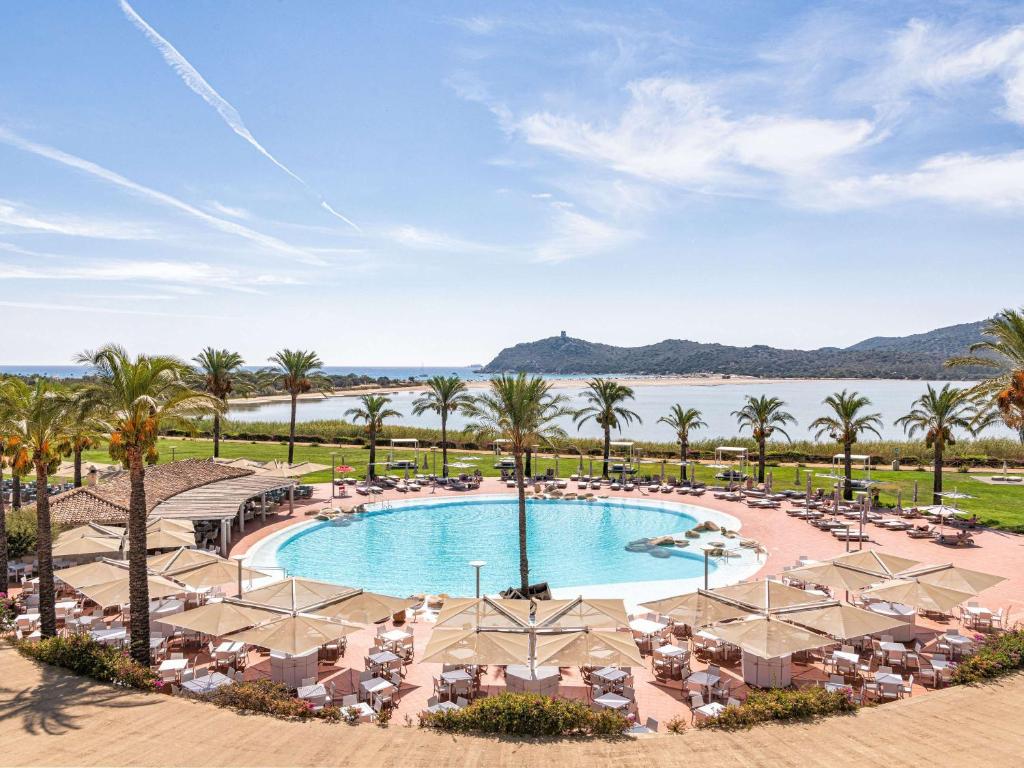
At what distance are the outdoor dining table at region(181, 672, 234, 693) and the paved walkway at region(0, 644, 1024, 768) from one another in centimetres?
44

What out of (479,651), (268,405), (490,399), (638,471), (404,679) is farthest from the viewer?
(268,405)

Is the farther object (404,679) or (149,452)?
(149,452)

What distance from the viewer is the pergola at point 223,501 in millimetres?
24953

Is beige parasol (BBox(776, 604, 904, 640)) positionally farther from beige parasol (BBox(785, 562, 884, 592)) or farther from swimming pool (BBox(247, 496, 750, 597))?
swimming pool (BBox(247, 496, 750, 597))

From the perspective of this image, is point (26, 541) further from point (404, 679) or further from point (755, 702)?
point (755, 702)

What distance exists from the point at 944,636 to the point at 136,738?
17348 millimetres

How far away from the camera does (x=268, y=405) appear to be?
142 meters

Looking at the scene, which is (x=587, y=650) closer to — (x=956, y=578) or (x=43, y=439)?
(x=956, y=578)

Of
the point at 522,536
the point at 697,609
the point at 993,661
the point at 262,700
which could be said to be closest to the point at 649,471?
the point at 522,536

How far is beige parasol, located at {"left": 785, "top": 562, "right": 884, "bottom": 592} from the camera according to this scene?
17211 millimetres

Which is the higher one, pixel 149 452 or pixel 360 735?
pixel 149 452

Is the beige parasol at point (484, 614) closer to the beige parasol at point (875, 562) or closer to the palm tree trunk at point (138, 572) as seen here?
the palm tree trunk at point (138, 572)

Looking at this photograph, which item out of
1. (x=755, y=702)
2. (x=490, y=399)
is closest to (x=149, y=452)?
(x=490, y=399)

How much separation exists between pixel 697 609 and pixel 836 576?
219 inches
